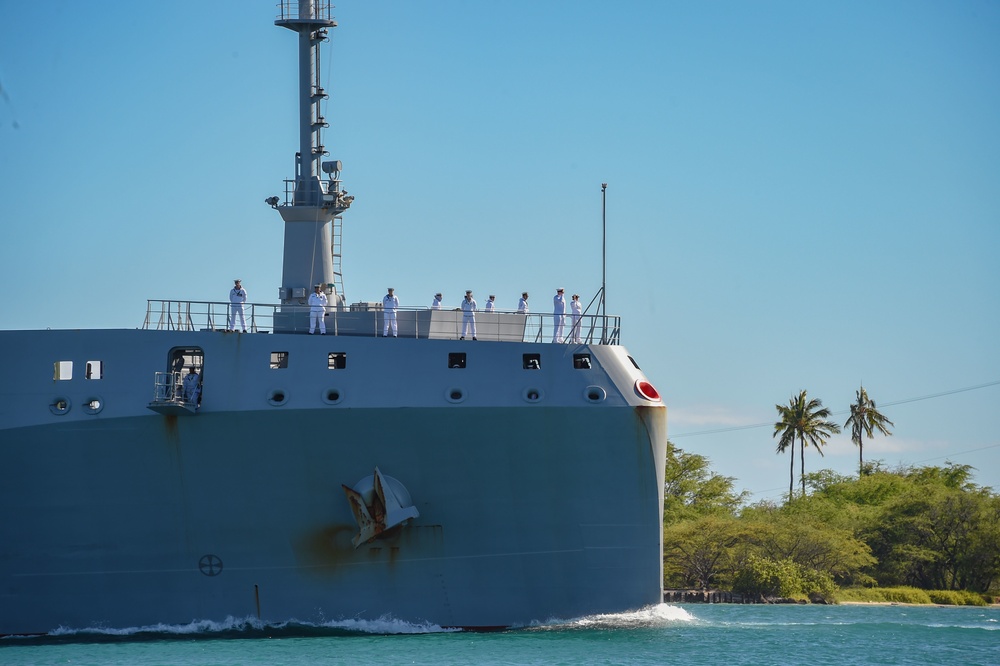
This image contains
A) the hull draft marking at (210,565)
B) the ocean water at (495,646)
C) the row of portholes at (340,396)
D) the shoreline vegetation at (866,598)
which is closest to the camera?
the ocean water at (495,646)

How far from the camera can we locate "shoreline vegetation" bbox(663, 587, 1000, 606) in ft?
151

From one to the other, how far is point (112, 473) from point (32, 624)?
336 centimetres

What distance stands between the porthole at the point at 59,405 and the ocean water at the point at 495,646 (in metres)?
4.26

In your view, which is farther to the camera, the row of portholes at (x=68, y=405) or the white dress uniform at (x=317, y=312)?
the white dress uniform at (x=317, y=312)

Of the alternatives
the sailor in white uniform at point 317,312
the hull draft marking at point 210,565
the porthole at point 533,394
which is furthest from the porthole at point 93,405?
the porthole at point 533,394

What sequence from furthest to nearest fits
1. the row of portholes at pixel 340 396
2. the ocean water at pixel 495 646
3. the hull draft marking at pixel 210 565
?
the hull draft marking at pixel 210 565, the row of portholes at pixel 340 396, the ocean water at pixel 495 646

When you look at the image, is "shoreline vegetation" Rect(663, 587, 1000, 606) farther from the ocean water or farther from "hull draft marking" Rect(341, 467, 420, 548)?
"hull draft marking" Rect(341, 467, 420, 548)

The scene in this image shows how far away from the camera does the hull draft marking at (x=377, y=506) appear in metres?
24.5

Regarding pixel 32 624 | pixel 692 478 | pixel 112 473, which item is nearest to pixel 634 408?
pixel 112 473

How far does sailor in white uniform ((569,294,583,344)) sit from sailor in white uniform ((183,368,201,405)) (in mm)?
7443

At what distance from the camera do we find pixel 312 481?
81.7ft

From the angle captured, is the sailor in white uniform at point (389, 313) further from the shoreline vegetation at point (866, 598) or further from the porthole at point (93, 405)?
the shoreline vegetation at point (866, 598)

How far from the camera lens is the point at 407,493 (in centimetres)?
2494

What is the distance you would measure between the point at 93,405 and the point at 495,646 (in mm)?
8975
